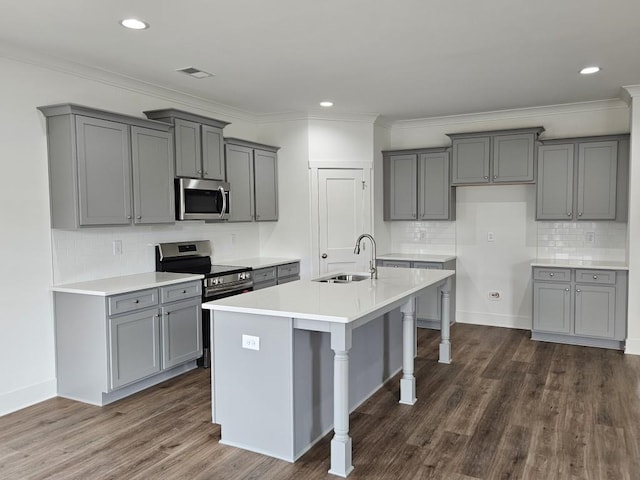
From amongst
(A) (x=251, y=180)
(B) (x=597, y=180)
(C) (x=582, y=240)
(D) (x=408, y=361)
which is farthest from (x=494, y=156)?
(D) (x=408, y=361)

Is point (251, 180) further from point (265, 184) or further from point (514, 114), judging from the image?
point (514, 114)

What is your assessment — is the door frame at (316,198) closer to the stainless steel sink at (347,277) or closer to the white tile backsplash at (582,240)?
the stainless steel sink at (347,277)

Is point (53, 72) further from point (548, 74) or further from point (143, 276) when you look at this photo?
point (548, 74)

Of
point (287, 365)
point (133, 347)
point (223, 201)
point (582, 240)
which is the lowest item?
point (133, 347)

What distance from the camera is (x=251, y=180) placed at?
5.73m

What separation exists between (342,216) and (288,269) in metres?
0.99

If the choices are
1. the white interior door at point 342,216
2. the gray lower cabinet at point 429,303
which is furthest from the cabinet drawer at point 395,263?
the white interior door at point 342,216

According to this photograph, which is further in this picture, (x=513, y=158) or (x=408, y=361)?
(x=513, y=158)

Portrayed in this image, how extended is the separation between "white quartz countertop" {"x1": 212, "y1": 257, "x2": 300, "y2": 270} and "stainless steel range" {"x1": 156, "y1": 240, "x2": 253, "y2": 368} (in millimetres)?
212

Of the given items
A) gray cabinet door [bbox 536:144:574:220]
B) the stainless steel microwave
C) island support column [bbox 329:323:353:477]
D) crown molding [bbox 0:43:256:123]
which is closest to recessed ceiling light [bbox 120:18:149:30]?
crown molding [bbox 0:43:256:123]

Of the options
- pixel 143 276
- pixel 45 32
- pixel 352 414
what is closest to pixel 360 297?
pixel 352 414

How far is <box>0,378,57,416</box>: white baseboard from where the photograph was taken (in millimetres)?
3631

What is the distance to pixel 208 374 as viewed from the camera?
4.46m

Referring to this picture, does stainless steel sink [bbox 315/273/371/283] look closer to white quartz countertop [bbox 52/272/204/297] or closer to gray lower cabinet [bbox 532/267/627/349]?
white quartz countertop [bbox 52/272/204/297]
